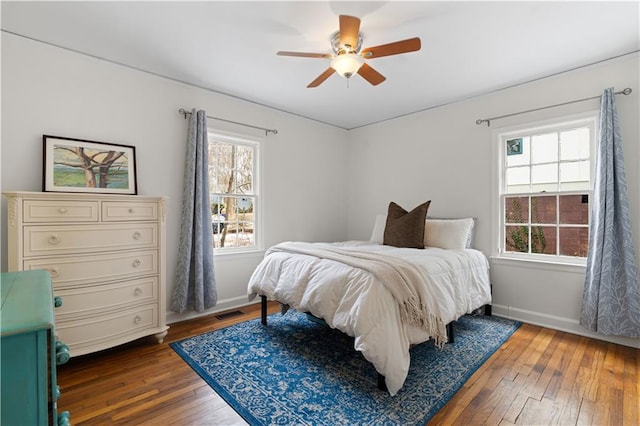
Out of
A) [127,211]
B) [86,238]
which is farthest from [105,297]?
[127,211]

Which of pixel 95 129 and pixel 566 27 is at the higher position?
pixel 566 27

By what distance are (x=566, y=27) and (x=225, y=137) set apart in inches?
128

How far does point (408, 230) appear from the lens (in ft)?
10.6

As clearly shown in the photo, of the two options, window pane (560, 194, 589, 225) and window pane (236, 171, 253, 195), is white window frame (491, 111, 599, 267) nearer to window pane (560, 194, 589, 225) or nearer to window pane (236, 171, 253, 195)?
window pane (560, 194, 589, 225)

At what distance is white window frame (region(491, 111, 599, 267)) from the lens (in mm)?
2852

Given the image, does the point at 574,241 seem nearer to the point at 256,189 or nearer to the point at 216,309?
the point at 256,189

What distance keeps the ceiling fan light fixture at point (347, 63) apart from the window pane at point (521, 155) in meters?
2.22

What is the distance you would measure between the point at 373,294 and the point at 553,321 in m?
2.27

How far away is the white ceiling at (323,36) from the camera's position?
2.02 m

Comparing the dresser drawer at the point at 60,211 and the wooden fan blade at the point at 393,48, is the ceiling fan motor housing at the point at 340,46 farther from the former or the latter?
the dresser drawer at the point at 60,211

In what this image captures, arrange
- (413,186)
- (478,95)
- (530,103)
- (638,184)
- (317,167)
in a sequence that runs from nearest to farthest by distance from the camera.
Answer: (638,184) < (530,103) < (478,95) < (413,186) < (317,167)

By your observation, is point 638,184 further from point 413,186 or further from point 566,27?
point 413,186

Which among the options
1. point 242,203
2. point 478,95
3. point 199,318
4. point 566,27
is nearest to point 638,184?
point 566,27

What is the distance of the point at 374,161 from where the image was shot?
15.0 feet
